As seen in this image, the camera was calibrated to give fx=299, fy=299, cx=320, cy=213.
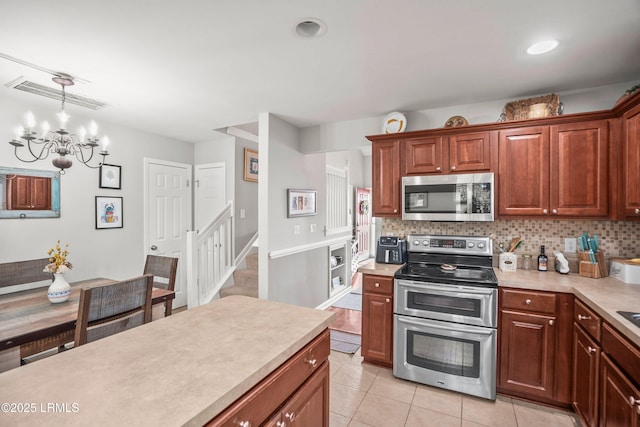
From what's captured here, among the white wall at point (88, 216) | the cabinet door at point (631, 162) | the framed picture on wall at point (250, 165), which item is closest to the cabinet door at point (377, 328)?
the cabinet door at point (631, 162)

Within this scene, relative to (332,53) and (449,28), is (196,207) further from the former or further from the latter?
(449,28)

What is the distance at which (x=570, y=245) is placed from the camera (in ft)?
8.63

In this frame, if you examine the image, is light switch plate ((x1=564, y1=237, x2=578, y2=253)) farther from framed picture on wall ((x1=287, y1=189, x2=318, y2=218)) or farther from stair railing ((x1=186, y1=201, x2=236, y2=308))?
stair railing ((x1=186, y1=201, x2=236, y2=308))

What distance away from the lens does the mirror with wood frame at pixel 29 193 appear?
2.85 meters

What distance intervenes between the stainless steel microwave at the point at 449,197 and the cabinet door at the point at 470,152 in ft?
0.28

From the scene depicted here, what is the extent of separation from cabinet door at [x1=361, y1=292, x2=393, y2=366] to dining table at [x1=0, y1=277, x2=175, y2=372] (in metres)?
2.19

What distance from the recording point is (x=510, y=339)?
2271 millimetres

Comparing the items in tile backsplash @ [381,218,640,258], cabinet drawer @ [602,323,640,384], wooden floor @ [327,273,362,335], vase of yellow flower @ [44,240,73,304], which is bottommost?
wooden floor @ [327,273,362,335]

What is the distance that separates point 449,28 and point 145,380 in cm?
220

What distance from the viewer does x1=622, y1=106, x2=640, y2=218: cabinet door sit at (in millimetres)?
1990

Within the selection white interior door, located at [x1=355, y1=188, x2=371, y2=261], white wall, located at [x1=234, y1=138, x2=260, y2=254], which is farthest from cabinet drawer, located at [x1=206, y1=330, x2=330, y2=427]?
white interior door, located at [x1=355, y1=188, x2=371, y2=261]

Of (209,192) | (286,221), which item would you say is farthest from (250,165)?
(286,221)

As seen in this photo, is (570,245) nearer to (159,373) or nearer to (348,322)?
(348,322)

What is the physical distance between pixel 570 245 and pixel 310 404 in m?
2.67
